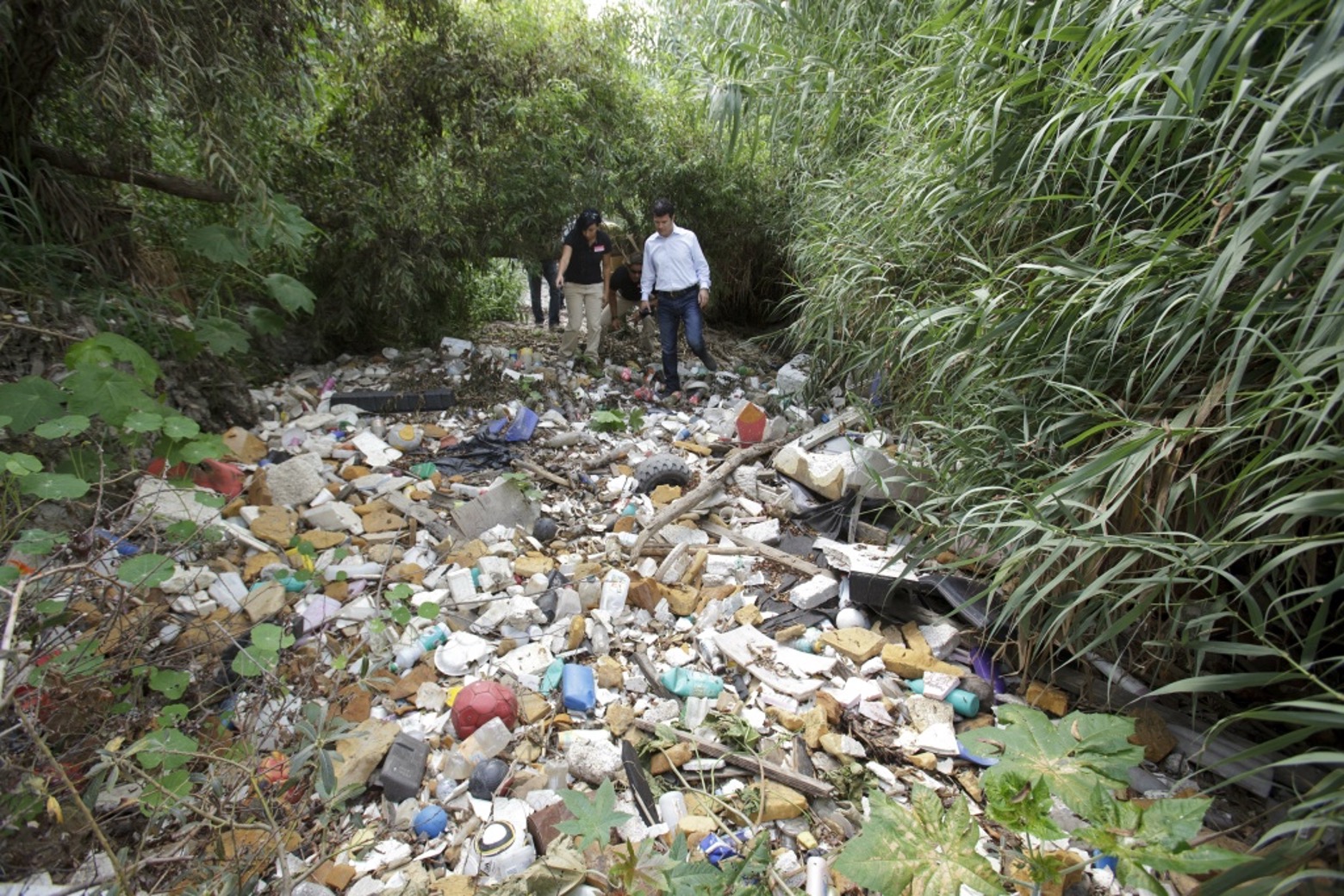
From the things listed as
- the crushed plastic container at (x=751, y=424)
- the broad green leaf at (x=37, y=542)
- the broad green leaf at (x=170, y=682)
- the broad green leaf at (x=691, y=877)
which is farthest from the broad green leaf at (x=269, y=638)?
the crushed plastic container at (x=751, y=424)

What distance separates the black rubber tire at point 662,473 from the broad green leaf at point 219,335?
1961 millimetres

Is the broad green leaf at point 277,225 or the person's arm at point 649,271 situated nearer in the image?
the broad green leaf at point 277,225

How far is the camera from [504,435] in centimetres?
402

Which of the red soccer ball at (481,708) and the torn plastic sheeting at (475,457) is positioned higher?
the torn plastic sheeting at (475,457)

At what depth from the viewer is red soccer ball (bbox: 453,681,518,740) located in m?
2.07

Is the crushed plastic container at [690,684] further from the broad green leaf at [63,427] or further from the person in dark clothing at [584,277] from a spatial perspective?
the person in dark clothing at [584,277]

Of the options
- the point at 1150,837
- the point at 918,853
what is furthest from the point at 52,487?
the point at 1150,837

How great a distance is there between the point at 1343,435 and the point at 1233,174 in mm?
725

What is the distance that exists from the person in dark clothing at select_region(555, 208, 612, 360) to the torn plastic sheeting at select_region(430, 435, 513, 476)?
184 centimetres

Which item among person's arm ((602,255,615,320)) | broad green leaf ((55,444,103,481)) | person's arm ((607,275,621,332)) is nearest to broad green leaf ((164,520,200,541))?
broad green leaf ((55,444,103,481))

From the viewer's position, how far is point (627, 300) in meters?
6.68

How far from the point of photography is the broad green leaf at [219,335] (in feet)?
9.95

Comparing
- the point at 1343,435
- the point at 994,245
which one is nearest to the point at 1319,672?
the point at 1343,435

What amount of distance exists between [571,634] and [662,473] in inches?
50.1
